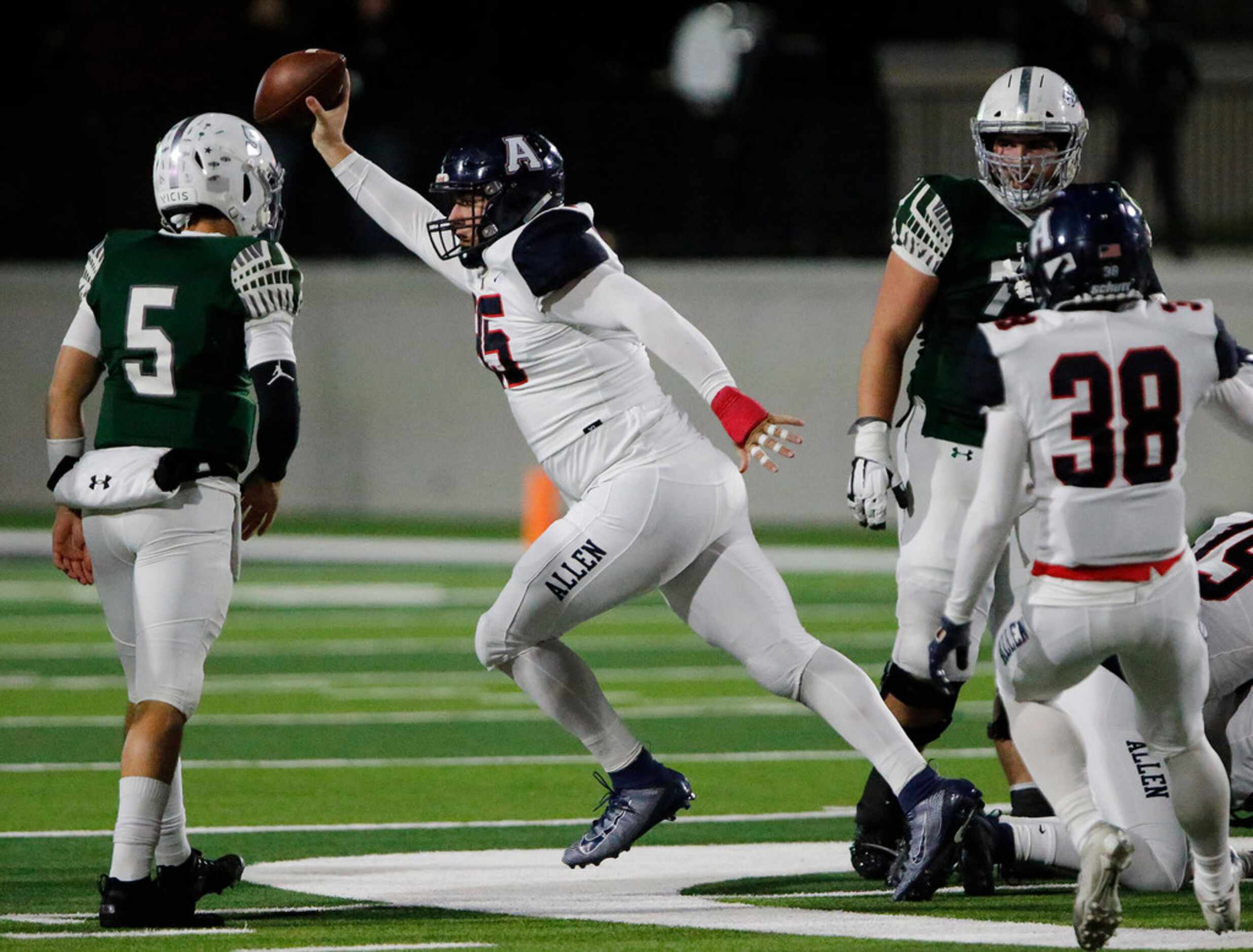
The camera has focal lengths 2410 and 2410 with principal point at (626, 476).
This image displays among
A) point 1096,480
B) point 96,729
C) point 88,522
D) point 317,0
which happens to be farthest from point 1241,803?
point 317,0

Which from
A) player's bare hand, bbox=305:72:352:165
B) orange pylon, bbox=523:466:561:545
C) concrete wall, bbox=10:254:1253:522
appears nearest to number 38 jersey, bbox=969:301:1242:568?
player's bare hand, bbox=305:72:352:165

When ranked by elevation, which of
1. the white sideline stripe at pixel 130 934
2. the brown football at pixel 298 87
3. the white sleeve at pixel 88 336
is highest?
the brown football at pixel 298 87

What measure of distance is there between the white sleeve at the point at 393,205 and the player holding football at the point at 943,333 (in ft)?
3.61

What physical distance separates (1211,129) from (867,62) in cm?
242

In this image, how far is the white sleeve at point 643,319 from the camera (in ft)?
17.5

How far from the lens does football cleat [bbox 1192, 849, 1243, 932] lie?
4.67 meters

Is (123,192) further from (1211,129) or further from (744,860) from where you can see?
(744,860)

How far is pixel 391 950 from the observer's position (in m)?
4.63

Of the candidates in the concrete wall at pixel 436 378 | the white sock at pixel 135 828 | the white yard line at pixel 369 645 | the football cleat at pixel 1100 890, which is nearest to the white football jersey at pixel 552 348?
the white sock at pixel 135 828

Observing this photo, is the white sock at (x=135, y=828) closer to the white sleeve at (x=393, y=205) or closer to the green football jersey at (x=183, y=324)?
the green football jersey at (x=183, y=324)

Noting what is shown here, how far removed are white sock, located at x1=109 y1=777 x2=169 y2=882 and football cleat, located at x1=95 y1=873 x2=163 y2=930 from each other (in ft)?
0.06

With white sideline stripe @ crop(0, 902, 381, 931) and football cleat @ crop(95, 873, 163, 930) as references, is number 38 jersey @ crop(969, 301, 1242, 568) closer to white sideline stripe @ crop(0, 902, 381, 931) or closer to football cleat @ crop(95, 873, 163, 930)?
white sideline stripe @ crop(0, 902, 381, 931)

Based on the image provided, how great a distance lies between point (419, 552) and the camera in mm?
15305

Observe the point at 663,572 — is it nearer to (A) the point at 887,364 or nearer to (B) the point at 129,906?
(A) the point at 887,364
